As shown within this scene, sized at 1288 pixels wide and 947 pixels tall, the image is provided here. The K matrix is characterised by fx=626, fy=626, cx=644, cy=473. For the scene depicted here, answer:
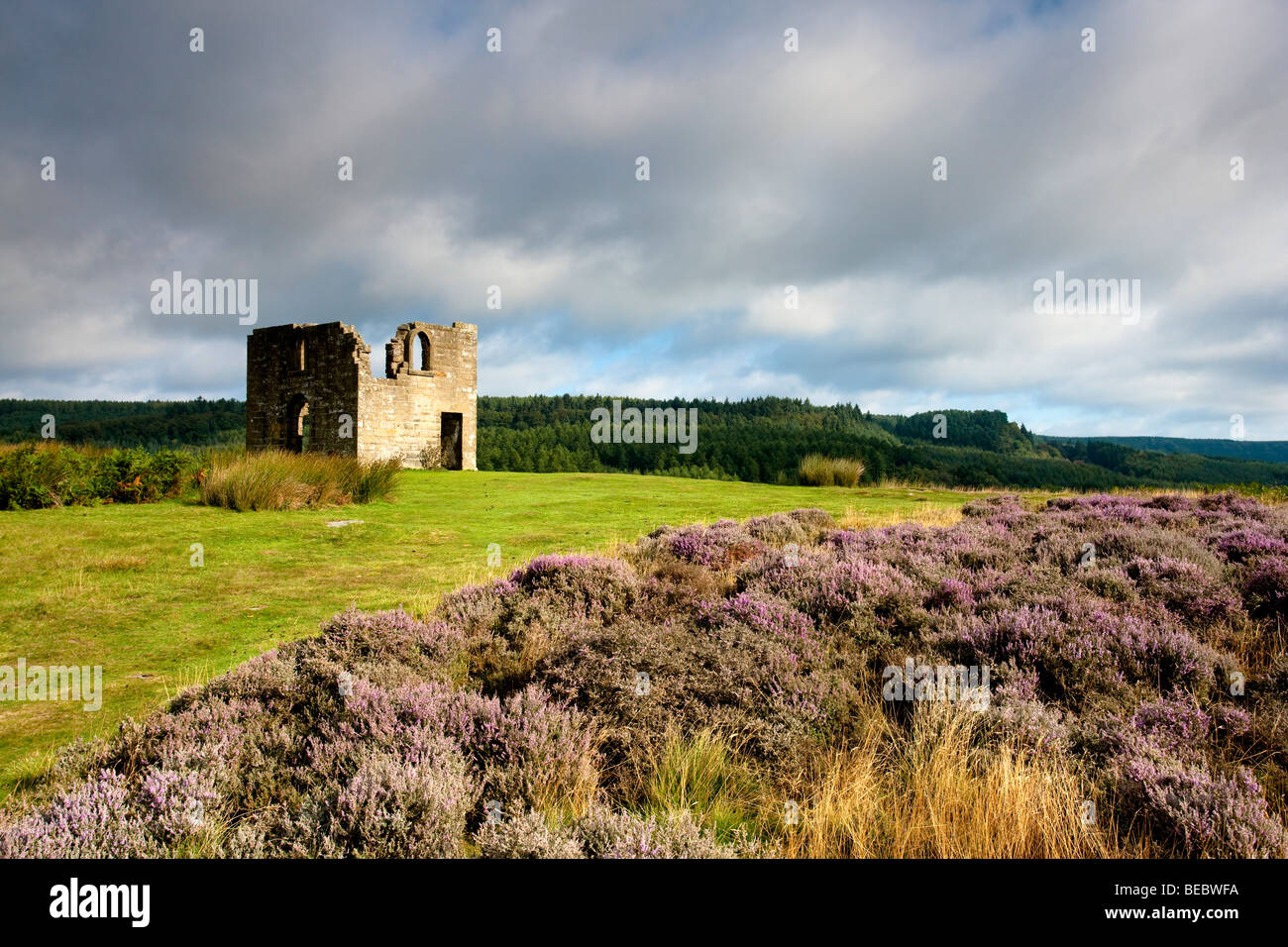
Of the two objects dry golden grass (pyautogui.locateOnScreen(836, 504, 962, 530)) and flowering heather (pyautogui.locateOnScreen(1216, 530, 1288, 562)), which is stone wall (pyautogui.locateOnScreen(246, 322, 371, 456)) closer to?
dry golden grass (pyautogui.locateOnScreen(836, 504, 962, 530))

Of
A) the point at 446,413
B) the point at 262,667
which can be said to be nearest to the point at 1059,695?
the point at 262,667

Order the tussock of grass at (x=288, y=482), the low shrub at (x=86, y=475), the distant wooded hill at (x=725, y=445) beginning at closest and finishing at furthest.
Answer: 1. the low shrub at (x=86, y=475)
2. the tussock of grass at (x=288, y=482)
3. the distant wooded hill at (x=725, y=445)

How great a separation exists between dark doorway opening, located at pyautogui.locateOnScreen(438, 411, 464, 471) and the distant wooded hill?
10.1 meters

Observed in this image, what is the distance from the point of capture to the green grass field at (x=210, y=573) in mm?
4949

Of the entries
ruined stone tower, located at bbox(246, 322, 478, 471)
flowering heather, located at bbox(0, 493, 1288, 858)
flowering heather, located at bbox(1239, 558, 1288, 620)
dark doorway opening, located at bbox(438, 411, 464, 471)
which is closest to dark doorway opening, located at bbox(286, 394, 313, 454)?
ruined stone tower, located at bbox(246, 322, 478, 471)

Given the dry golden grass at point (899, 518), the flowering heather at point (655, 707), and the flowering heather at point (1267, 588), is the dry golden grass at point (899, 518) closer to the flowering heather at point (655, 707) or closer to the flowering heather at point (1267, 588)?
the flowering heather at point (655, 707)

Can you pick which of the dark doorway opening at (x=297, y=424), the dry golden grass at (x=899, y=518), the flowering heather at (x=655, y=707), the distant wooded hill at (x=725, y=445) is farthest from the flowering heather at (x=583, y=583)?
the dark doorway opening at (x=297, y=424)

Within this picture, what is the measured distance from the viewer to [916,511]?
12695 millimetres

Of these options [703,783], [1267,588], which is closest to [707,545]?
[703,783]

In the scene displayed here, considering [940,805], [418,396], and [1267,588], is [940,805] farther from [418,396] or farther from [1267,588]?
[418,396]

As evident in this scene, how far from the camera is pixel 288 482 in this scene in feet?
43.9

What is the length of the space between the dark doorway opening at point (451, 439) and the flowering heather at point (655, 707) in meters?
24.1
